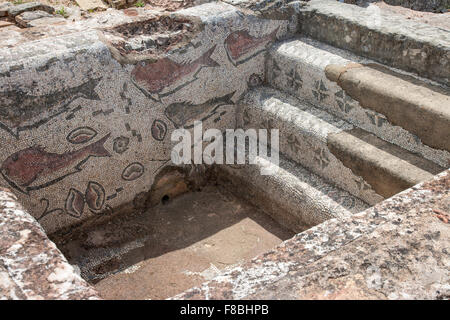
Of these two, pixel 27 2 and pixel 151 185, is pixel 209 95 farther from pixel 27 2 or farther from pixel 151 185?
pixel 27 2

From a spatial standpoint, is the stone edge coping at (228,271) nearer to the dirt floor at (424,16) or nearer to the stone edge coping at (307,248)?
the stone edge coping at (307,248)

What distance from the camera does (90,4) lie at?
14.1ft

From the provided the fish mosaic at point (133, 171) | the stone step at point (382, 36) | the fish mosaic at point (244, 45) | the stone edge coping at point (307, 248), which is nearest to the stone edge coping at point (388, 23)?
the stone step at point (382, 36)

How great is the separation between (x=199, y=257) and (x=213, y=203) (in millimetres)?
544

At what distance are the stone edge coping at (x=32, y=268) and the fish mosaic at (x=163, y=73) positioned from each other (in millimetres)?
1273

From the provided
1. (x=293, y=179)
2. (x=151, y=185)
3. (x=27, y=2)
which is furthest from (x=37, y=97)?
(x=27, y=2)

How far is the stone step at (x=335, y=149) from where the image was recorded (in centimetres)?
268

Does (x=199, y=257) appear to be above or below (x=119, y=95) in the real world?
below

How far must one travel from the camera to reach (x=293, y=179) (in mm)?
3152

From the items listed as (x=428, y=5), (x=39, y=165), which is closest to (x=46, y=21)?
(x=39, y=165)

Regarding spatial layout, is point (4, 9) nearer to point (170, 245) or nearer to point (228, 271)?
point (170, 245)

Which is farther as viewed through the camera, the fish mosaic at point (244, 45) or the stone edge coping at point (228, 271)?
the fish mosaic at point (244, 45)

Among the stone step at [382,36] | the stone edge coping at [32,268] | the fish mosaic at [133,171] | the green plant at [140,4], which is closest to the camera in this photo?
the stone edge coping at [32,268]

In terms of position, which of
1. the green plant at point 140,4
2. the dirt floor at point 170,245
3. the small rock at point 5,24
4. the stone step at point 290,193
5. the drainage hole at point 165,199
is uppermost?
the green plant at point 140,4
